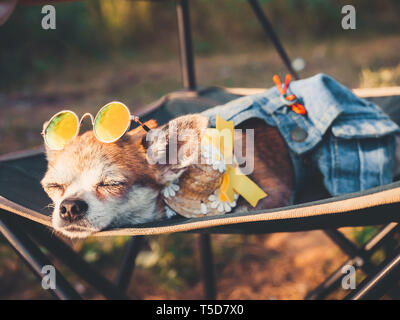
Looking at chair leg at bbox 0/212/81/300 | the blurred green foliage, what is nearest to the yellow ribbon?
chair leg at bbox 0/212/81/300

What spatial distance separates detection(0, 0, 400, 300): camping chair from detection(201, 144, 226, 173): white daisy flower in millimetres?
189

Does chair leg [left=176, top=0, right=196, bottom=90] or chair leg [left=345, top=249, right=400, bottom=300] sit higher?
chair leg [left=176, top=0, right=196, bottom=90]

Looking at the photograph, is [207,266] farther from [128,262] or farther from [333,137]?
[333,137]

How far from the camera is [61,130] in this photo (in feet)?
4.09

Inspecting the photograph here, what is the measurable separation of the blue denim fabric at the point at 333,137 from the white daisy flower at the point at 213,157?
0.19m

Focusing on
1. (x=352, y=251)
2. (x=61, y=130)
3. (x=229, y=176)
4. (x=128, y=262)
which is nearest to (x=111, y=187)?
(x=61, y=130)

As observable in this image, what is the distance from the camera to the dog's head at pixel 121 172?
3.75 feet

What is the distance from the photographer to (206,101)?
200 cm

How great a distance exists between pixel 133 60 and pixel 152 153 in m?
5.07

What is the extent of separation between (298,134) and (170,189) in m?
0.51

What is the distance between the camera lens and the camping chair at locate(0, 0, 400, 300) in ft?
2.99

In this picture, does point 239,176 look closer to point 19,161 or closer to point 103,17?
point 19,161

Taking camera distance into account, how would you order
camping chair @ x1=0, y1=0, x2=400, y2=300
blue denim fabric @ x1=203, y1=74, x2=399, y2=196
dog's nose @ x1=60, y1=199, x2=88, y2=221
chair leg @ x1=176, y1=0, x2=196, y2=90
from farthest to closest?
chair leg @ x1=176, y1=0, x2=196, y2=90
blue denim fabric @ x1=203, y1=74, x2=399, y2=196
dog's nose @ x1=60, y1=199, x2=88, y2=221
camping chair @ x1=0, y1=0, x2=400, y2=300

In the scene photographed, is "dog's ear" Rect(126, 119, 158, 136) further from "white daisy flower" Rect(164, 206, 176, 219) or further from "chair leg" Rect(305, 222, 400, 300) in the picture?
"chair leg" Rect(305, 222, 400, 300)
